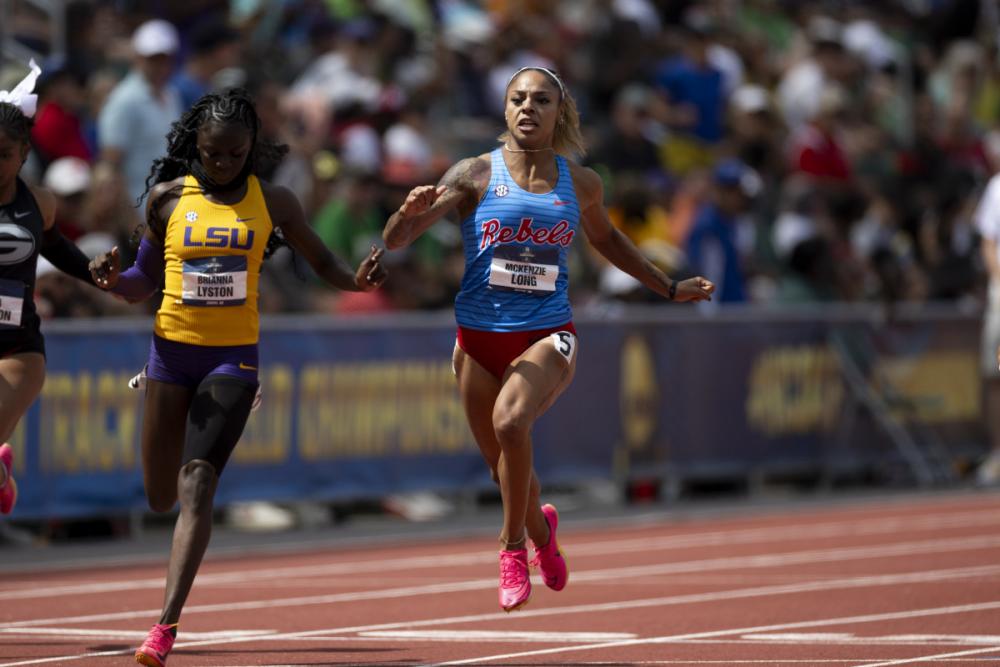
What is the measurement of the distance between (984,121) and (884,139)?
138 inches

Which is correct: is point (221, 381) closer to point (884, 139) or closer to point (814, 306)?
point (814, 306)

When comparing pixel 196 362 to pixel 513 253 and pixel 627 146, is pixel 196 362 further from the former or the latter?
pixel 627 146

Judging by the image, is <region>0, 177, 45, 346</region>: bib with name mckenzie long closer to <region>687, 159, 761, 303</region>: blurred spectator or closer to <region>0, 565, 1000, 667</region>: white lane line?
<region>0, 565, 1000, 667</region>: white lane line

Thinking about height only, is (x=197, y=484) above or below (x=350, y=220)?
below

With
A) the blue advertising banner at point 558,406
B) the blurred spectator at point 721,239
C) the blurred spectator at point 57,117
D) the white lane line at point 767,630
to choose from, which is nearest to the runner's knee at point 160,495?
the white lane line at point 767,630

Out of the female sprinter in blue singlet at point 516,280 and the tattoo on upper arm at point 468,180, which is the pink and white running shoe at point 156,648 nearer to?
the female sprinter in blue singlet at point 516,280

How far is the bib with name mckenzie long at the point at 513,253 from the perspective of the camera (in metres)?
9.30

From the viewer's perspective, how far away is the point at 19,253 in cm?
934

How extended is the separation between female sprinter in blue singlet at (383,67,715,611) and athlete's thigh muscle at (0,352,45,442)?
1810mm

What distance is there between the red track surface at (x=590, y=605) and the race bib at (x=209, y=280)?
159 cm

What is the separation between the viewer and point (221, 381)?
29.2 ft

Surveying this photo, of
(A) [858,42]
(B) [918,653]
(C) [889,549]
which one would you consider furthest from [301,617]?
(A) [858,42]

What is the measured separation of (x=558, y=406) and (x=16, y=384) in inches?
314

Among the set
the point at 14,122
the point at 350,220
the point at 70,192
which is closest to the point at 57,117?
the point at 70,192
